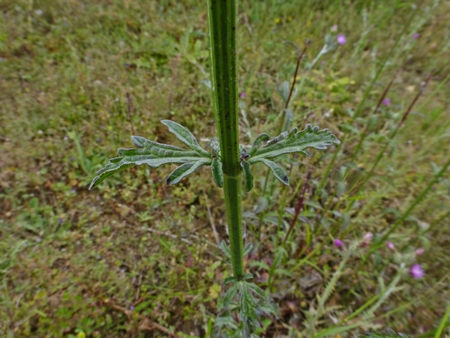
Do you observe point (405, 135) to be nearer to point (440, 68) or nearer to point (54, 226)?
point (440, 68)

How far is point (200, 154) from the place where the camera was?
2.29ft

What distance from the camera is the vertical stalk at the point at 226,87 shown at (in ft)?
1.63

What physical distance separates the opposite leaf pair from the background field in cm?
46

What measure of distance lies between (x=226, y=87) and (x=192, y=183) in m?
1.38

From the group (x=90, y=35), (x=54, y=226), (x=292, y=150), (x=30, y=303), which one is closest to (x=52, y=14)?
(x=90, y=35)

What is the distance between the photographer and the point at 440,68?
2.62 m

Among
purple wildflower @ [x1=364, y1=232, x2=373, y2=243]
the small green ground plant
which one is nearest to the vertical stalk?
the small green ground plant

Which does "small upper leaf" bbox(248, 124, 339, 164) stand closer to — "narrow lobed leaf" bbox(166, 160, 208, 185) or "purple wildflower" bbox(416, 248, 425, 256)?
"narrow lobed leaf" bbox(166, 160, 208, 185)

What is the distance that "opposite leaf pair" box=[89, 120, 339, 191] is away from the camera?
2.11 ft

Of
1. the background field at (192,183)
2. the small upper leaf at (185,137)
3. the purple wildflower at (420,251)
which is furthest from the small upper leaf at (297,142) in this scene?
the purple wildflower at (420,251)

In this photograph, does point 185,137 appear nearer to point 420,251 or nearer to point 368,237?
point 368,237

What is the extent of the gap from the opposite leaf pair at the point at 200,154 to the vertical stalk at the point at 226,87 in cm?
4

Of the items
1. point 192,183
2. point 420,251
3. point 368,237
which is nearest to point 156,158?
point 192,183

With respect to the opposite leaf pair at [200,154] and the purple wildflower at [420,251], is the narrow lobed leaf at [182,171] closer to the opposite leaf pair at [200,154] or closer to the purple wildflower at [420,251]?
the opposite leaf pair at [200,154]
